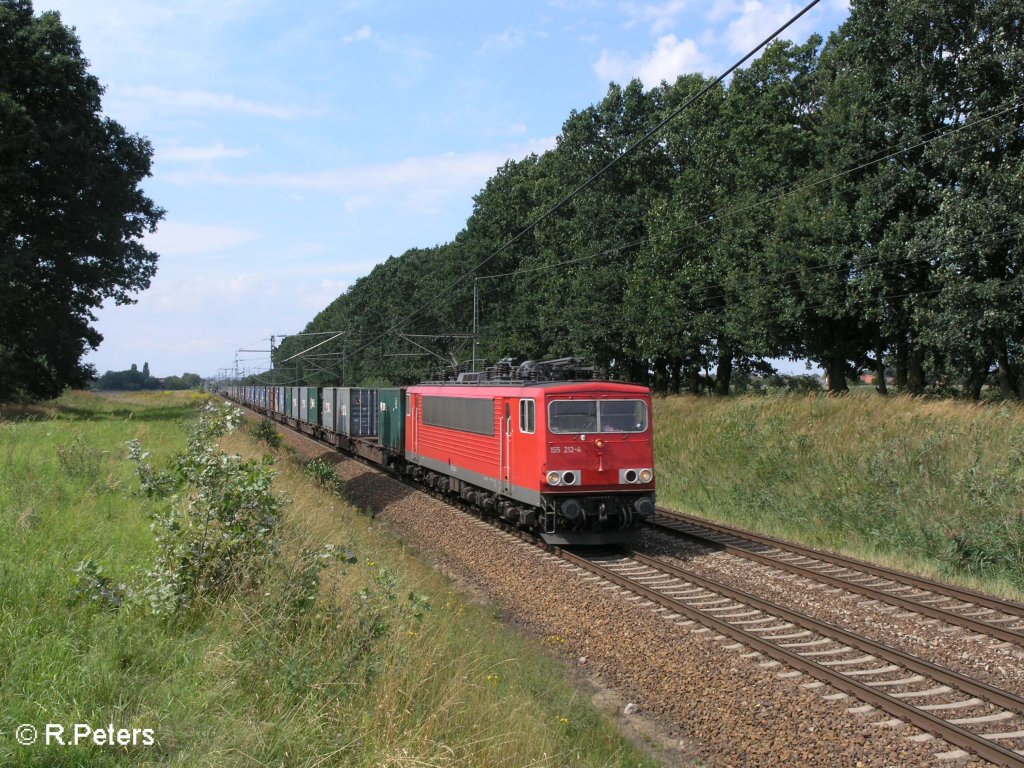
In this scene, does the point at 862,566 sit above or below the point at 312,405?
below

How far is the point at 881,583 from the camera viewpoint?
1089 centimetres

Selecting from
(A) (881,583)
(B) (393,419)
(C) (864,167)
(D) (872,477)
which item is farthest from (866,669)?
(C) (864,167)

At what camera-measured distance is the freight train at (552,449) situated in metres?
12.9

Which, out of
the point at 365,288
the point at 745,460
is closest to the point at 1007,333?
the point at 745,460

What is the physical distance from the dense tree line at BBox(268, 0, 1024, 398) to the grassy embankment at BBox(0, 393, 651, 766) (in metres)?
8.37

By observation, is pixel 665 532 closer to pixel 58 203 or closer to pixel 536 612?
pixel 536 612

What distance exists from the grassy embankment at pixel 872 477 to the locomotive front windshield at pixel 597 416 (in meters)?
3.92

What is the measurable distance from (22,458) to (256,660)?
10.2 m

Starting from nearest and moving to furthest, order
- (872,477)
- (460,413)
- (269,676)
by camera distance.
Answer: (269,676), (872,477), (460,413)

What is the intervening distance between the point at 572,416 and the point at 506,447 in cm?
181

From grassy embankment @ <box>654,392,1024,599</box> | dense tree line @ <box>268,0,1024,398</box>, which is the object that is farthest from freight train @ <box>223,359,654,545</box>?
grassy embankment @ <box>654,392,1024,599</box>

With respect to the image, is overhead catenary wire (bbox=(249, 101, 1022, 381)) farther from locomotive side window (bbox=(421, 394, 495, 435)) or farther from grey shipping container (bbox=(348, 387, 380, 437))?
grey shipping container (bbox=(348, 387, 380, 437))

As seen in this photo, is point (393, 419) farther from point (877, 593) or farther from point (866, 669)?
point (866, 669)

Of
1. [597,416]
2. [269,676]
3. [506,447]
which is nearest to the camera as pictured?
[269,676]
